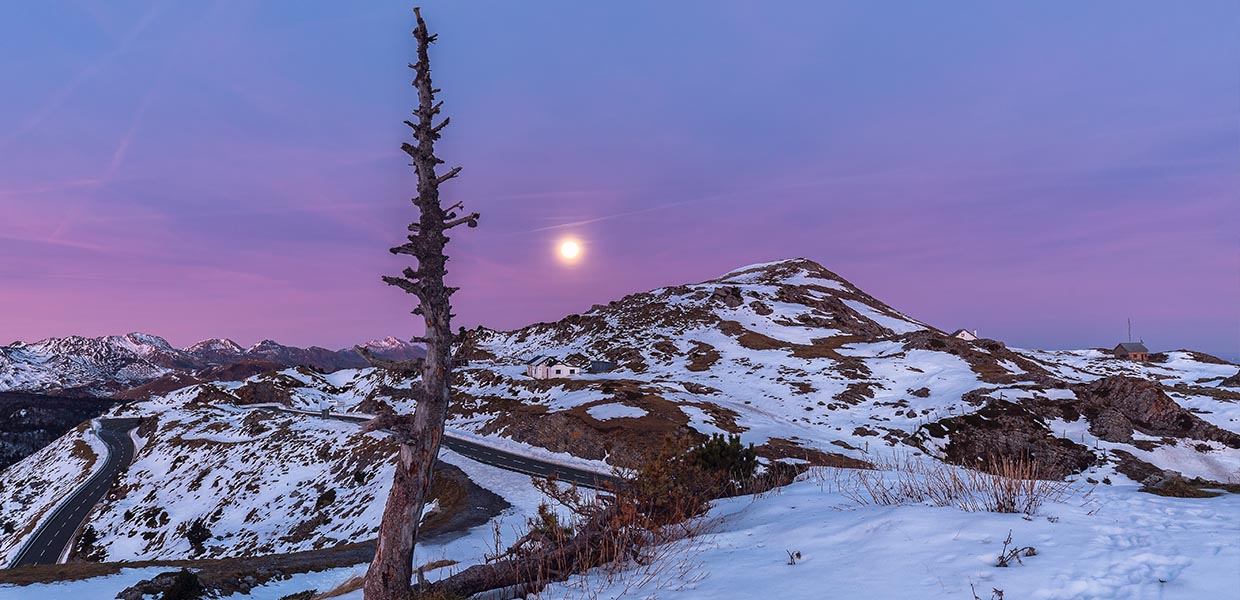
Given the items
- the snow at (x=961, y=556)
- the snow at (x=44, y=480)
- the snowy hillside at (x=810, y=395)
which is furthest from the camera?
the snow at (x=44, y=480)

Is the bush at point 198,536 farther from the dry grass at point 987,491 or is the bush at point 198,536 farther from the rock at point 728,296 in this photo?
the rock at point 728,296

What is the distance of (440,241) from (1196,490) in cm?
1213

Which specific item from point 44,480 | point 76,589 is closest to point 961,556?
point 76,589

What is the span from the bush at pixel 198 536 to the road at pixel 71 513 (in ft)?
50.7

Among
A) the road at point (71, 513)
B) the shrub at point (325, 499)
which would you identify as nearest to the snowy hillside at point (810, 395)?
the shrub at point (325, 499)

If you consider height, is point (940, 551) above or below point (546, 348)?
below

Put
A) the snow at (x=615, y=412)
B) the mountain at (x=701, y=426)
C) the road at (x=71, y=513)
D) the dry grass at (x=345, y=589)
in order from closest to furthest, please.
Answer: the dry grass at (x=345, y=589), the mountain at (x=701, y=426), the snow at (x=615, y=412), the road at (x=71, y=513)

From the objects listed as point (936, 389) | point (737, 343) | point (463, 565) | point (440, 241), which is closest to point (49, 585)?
point (463, 565)

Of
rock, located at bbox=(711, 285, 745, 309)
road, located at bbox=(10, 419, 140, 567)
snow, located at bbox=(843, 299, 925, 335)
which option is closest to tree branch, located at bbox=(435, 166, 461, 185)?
road, located at bbox=(10, 419, 140, 567)

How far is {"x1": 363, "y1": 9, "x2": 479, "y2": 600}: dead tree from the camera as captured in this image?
7.82 m

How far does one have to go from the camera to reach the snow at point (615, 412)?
52.3m

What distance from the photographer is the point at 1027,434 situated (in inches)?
1932

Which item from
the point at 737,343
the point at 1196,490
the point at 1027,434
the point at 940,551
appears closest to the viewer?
the point at 940,551

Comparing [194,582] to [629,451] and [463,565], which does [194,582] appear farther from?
[629,451]
